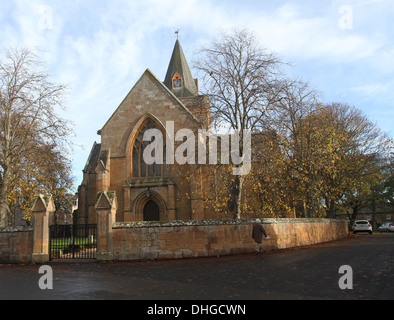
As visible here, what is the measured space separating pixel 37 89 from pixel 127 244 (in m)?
9.33

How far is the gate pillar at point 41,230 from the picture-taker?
1430cm

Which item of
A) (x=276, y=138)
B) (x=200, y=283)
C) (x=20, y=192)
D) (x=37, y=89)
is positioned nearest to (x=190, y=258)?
(x=200, y=283)

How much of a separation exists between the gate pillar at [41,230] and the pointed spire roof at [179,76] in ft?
72.5

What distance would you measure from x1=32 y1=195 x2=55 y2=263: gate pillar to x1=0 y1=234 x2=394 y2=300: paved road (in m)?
2.80

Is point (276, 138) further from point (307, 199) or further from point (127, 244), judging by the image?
point (127, 244)

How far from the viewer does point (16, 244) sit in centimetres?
1477

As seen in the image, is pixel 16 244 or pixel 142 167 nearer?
pixel 16 244

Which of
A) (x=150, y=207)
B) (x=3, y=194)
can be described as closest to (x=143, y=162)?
(x=150, y=207)

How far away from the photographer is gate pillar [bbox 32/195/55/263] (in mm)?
14305

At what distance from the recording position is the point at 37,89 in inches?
679

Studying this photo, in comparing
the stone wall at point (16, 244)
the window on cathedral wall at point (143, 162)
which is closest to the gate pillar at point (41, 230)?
the stone wall at point (16, 244)

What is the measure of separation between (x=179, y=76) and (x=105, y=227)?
2523cm

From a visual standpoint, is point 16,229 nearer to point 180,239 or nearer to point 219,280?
point 180,239
